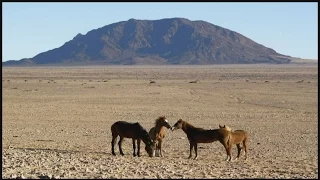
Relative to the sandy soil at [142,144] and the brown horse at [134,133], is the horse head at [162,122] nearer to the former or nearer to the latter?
the brown horse at [134,133]

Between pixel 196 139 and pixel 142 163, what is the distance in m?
2.31

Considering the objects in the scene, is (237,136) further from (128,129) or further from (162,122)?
(128,129)

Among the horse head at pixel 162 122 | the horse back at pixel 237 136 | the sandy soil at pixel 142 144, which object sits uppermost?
the horse head at pixel 162 122

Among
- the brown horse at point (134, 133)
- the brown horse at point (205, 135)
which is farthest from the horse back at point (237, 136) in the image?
the brown horse at point (134, 133)

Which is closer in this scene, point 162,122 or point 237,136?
point 237,136

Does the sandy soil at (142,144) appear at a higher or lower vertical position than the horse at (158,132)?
lower

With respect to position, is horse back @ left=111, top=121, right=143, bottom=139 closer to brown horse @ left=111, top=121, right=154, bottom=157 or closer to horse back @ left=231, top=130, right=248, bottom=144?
brown horse @ left=111, top=121, right=154, bottom=157

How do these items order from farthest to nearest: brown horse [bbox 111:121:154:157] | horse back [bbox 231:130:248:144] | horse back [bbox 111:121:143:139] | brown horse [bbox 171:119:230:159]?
horse back [bbox 111:121:143:139], brown horse [bbox 111:121:154:157], horse back [bbox 231:130:248:144], brown horse [bbox 171:119:230:159]

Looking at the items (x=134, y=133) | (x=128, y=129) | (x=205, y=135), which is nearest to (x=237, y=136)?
(x=205, y=135)

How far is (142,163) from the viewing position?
1427cm

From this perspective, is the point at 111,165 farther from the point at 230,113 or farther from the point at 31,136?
the point at 230,113

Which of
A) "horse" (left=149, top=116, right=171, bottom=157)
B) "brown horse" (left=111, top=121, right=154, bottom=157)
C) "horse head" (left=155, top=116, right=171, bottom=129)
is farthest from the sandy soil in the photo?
"horse head" (left=155, top=116, right=171, bottom=129)

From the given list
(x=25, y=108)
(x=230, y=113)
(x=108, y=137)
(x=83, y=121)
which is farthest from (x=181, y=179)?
(x=25, y=108)

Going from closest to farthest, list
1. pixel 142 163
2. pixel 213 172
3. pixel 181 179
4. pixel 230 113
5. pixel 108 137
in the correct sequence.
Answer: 1. pixel 181 179
2. pixel 213 172
3. pixel 142 163
4. pixel 108 137
5. pixel 230 113
